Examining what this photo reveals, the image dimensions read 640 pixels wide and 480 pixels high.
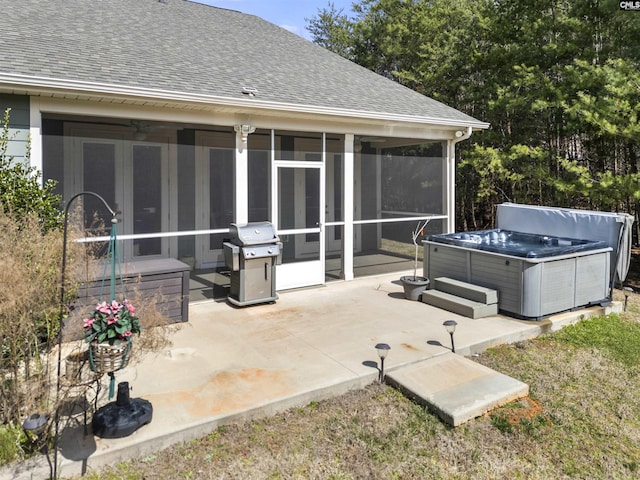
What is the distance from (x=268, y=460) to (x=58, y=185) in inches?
156

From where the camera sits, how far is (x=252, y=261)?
5891 millimetres

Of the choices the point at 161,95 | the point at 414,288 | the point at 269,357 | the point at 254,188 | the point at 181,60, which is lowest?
the point at 269,357

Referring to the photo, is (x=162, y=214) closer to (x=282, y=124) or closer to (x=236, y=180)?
(x=236, y=180)

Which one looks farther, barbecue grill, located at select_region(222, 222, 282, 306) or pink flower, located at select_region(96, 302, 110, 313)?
barbecue grill, located at select_region(222, 222, 282, 306)

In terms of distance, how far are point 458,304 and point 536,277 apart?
3.16ft

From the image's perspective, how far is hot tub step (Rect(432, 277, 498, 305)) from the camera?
5716 mm

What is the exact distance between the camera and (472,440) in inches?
121

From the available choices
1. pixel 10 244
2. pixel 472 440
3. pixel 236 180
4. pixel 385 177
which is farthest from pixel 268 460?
pixel 385 177

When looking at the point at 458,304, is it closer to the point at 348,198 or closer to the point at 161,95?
the point at 348,198

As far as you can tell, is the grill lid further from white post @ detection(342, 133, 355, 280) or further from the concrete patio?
white post @ detection(342, 133, 355, 280)

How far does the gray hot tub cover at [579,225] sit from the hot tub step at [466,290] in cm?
192

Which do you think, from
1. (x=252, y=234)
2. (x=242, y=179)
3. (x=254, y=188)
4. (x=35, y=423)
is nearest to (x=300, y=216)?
(x=254, y=188)

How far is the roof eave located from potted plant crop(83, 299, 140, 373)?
10.2 feet

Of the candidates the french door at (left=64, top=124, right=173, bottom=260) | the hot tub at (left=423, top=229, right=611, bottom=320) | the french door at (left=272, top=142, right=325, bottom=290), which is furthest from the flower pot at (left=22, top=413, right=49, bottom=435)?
the hot tub at (left=423, top=229, right=611, bottom=320)
